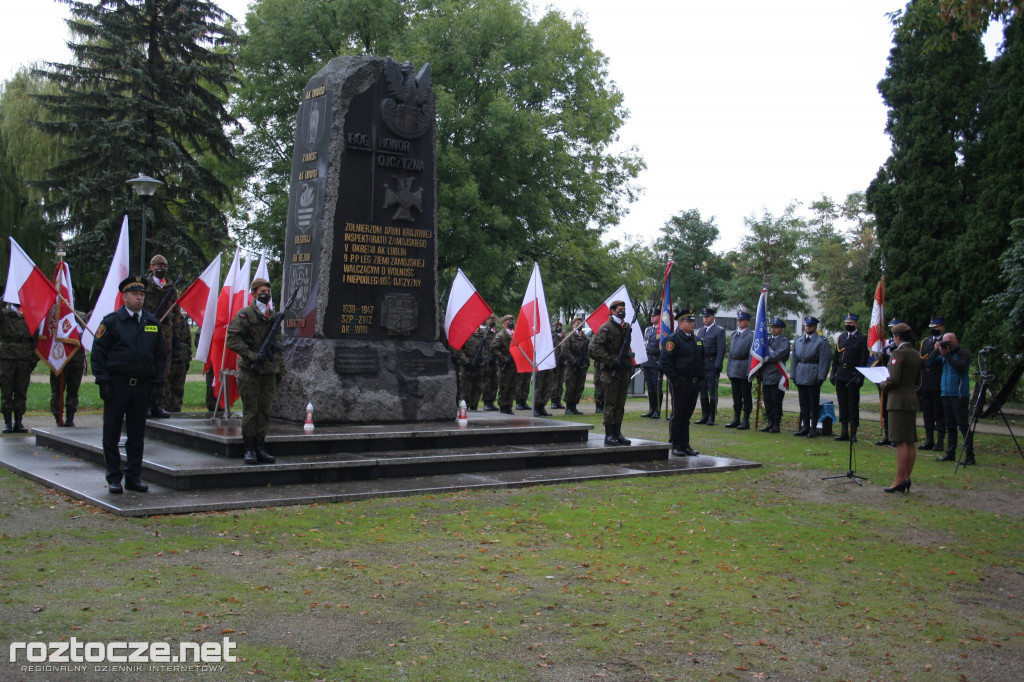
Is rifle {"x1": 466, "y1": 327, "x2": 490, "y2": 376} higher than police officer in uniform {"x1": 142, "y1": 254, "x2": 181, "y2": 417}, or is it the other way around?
police officer in uniform {"x1": 142, "y1": 254, "x2": 181, "y2": 417}

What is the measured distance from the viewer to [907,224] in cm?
2252

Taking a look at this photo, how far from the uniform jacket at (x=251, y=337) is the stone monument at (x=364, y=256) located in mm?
1860

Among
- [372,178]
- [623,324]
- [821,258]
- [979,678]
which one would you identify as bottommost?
[979,678]

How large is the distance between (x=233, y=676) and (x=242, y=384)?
5.20 meters

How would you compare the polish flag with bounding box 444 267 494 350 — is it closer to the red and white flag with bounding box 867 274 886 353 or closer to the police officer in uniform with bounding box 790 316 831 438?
the police officer in uniform with bounding box 790 316 831 438

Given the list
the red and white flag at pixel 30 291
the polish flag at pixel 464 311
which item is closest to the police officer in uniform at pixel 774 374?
the polish flag at pixel 464 311

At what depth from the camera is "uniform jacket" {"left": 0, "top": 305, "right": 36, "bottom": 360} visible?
1292 cm

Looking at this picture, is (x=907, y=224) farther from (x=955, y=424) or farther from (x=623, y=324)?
(x=623, y=324)

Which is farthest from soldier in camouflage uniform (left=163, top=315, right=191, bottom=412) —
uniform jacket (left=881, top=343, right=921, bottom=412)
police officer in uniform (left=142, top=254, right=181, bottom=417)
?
uniform jacket (left=881, top=343, right=921, bottom=412)

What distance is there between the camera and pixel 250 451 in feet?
29.9

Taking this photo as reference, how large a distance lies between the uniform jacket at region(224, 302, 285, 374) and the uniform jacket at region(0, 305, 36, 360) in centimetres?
563

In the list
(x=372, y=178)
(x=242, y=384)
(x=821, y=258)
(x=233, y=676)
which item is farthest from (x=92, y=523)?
(x=821, y=258)

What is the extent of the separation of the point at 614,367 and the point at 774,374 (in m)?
6.07

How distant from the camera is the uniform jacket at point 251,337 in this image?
29.5ft
